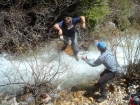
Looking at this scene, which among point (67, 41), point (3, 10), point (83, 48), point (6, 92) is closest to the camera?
point (6, 92)

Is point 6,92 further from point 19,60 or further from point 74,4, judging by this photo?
point 74,4

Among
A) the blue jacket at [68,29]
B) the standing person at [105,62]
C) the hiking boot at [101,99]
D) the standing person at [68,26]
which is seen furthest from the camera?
the blue jacket at [68,29]

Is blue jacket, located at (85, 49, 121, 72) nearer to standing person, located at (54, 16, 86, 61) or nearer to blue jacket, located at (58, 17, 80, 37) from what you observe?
standing person, located at (54, 16, 86, 61)

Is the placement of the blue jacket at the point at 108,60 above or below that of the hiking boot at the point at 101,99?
above

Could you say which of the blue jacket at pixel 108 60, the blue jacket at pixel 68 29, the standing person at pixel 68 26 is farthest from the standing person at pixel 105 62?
the blue jacket at pixel 68 29

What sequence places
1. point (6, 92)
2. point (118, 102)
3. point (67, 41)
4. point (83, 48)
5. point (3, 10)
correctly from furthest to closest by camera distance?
point (83, 48) < point (3, 10) < point (67, 41) < point (6, 92) < point (118, 102)

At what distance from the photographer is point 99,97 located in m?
6.77

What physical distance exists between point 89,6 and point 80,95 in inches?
139

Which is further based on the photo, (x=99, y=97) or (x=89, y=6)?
(x=89, y=6)

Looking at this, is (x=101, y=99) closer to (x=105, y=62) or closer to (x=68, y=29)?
(x=105, y=62)

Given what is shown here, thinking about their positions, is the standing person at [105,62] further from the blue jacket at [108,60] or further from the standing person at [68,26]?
the standing person at [68,26]

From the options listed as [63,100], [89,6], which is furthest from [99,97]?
[89,6]

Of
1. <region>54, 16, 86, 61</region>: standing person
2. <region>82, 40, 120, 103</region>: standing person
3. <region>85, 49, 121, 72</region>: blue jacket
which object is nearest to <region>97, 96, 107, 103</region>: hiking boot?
<region>82, 40, 120, 103</region>: standing person

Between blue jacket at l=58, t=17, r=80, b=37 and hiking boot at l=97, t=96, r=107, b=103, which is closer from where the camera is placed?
hiking boot at l=97, t=96, r=107, b=103
